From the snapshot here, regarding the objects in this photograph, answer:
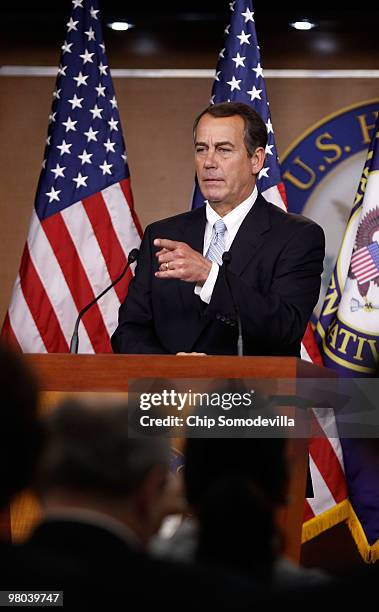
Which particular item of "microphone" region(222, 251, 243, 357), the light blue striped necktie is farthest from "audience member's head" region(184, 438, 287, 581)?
the light blue striped necktie

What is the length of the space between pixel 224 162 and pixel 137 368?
158 centimetres

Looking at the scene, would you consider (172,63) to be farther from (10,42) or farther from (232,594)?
(232,594)

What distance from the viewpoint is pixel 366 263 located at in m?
4.98

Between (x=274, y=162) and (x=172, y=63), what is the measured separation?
120 centimetres

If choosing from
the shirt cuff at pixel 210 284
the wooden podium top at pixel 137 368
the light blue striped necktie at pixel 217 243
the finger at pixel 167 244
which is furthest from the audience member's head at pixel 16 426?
the light blue striped necktie at pixel 217 243

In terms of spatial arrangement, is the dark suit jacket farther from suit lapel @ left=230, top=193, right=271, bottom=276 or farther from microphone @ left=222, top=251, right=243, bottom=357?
microphone @ left=222, top=251, right=243, bottom=357

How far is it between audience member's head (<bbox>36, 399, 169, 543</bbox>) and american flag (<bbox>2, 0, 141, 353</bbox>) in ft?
13.0

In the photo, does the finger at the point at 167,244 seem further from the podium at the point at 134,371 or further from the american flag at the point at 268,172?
the american flag at the point at 268,172

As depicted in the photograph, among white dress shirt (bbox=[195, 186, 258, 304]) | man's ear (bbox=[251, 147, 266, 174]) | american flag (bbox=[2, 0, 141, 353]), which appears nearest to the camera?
white dress shirt (bbox=[195, 186, 258, 304])

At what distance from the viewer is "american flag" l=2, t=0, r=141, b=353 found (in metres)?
5.19

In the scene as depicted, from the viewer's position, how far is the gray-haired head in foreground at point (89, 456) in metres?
1.15

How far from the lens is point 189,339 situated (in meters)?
3.61

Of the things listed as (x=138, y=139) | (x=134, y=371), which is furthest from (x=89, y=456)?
(x=138, y=139)

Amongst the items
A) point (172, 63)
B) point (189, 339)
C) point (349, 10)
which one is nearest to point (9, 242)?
point (172, 63)
